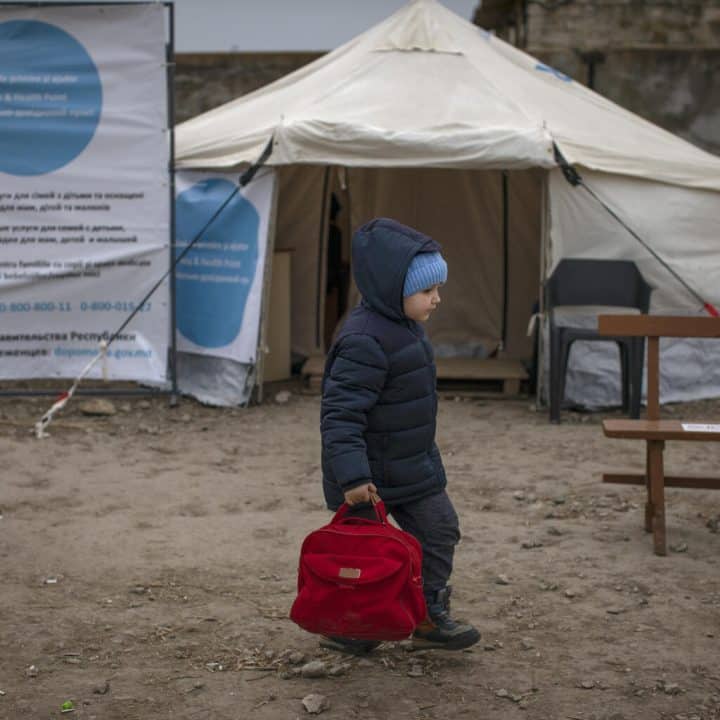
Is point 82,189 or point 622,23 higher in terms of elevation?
point 622,23

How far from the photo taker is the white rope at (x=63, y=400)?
802cm

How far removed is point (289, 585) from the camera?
499 centimetres

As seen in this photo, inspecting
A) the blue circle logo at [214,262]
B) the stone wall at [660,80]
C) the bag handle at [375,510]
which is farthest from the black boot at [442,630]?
the stone wall at [660,80]

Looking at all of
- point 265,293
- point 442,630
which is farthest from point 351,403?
point 265,293

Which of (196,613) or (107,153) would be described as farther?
(107,153)

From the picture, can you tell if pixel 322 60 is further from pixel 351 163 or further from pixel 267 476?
pixel 267 476

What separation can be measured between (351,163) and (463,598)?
4515 millimetres

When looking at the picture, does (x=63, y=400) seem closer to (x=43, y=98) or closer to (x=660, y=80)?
(x=43, y=98)

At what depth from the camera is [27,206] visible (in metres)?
8.62

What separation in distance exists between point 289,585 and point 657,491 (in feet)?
5.24

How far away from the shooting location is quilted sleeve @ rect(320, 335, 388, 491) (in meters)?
3.77

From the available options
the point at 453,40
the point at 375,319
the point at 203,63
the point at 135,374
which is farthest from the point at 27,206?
the point at 203,63

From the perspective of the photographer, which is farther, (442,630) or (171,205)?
(171,205)

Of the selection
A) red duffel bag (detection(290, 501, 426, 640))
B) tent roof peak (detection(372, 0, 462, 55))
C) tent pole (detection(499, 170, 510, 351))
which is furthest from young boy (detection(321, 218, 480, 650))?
tent pole (detection(499, 170, 510, 351))
